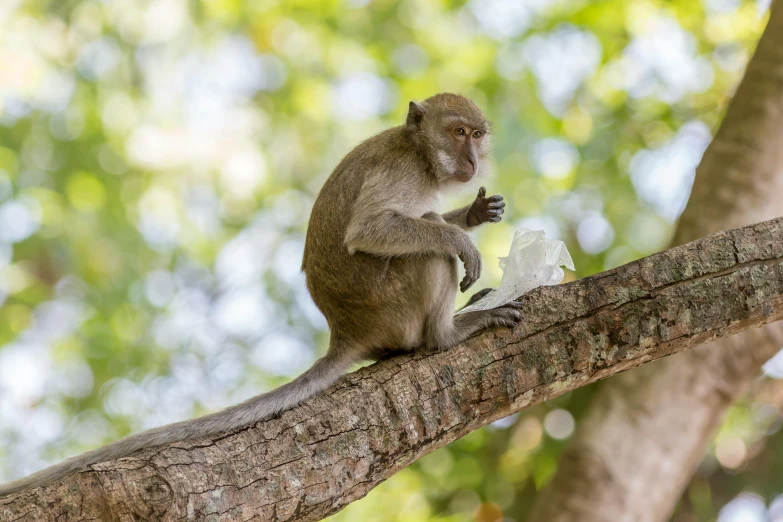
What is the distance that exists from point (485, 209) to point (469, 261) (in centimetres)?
84

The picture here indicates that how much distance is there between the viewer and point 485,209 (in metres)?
5.44

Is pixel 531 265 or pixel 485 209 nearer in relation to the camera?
pixel 531 265

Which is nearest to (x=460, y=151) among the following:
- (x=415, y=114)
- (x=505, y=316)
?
(x=415, y=114)

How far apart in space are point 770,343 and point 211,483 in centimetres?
480

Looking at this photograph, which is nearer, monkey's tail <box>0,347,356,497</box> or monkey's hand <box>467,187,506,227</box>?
monkey's tail <box>0,347,356,497</box>

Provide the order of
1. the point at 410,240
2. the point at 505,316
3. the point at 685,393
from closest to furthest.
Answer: the point at 505,316 → the point at 410,240 → the point at 685,393

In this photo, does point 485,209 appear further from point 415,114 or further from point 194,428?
point 194,428

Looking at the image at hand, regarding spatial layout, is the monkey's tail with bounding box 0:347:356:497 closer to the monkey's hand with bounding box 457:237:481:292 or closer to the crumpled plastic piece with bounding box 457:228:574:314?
the monkey's hand with bounding box 457:237:481:292

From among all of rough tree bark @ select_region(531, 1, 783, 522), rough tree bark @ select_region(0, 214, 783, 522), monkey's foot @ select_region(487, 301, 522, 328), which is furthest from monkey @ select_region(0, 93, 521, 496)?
rough tree bark @ select_region(531, 1, 783, 522)

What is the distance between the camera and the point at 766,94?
6719 mm

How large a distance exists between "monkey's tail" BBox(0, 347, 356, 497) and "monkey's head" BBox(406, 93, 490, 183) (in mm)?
2042

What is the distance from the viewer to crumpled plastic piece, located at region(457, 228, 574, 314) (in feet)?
15.4

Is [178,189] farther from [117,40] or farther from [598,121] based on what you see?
[598,121]

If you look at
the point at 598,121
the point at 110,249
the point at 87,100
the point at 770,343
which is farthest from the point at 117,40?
the point at 770,343
